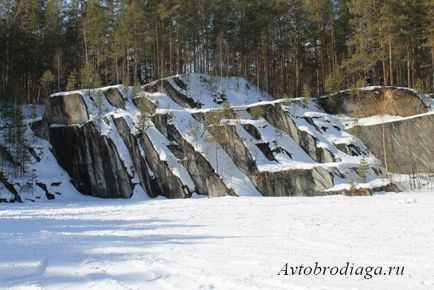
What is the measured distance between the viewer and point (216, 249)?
26.1 ft

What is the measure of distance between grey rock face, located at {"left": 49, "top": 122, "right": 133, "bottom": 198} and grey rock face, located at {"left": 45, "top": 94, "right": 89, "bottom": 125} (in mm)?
691

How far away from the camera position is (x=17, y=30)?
113 feet

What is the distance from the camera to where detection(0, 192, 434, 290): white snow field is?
5648 mm

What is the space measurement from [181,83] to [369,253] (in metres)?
28.6

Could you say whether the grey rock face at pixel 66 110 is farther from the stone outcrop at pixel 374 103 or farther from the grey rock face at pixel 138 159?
the stone outcrop at pixel 374 103

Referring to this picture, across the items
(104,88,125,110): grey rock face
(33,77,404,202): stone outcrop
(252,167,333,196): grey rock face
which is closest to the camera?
(252,167,333,196): grey rock face

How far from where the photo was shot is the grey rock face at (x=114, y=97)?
30978 millimetres

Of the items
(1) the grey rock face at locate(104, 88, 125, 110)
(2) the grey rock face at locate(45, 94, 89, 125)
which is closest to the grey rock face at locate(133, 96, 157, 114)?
(1) the grey rock face at locate(104, 88, 125, 110)

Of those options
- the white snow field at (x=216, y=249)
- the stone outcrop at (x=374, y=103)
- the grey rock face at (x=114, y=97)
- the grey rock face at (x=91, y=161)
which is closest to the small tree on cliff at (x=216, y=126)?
the grey rock face at (x=91, y=161)

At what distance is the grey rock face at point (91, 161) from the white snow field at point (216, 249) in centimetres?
1374

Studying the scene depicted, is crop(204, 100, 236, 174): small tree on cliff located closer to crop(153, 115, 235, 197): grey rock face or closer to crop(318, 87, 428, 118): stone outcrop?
crop(153, 115, 235, 197): grey rock face

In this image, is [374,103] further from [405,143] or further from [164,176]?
[164,176]

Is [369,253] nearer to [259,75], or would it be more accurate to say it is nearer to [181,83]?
[181,83]

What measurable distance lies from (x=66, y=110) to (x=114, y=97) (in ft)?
12.3
